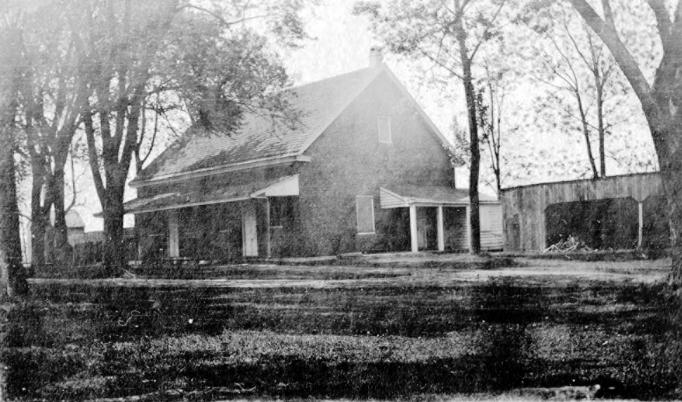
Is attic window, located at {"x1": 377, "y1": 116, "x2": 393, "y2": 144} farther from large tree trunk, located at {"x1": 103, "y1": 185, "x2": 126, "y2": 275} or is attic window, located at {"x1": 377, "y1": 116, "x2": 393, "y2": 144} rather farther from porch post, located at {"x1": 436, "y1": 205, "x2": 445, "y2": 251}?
large tree trunk, located at {"x1": 103, "y1": 185, "x2": 126, "y2": 275}

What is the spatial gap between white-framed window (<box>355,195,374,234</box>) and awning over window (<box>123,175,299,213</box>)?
2.93 meters

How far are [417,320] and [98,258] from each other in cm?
1165

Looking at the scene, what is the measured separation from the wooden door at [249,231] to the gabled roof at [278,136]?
5.35ft

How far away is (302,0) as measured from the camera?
10.4 meters

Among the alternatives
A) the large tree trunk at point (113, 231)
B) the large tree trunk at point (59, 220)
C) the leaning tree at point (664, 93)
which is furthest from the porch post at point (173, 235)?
the leaning tree at point (664, 93)

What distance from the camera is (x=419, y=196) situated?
Answer: 24.6 meters

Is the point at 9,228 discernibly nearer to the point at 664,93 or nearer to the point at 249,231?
the point at 664,93

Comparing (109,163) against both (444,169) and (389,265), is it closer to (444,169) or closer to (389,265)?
(389,265)

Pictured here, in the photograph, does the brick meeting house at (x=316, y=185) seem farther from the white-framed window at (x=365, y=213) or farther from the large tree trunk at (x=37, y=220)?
the large tree trunk at (x=37, y=220)

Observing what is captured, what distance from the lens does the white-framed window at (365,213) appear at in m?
23.6

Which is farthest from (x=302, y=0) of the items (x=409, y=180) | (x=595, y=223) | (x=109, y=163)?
(x=595, y=223)

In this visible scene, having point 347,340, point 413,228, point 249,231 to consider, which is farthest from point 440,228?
point 347,340

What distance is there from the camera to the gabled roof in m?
22.5

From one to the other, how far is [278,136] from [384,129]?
4032 millimetres
